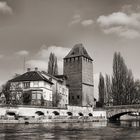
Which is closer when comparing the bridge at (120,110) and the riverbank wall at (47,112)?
the riverbank wall at (47,112)

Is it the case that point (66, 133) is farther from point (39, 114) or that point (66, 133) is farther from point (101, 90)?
point (101, 90)

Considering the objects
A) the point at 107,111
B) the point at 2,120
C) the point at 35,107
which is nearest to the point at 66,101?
the point at 107,111

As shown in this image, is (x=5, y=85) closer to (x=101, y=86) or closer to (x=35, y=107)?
(x=35, y=107)

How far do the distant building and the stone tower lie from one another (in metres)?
16.3

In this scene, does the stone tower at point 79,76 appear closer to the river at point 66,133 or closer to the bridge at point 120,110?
the bridge at point 120,110

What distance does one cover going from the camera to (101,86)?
8119 cm

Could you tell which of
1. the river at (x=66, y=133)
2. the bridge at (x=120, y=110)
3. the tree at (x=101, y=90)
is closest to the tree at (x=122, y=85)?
the bridge at (x=120, y=110)

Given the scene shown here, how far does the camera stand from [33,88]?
6122 centimetres

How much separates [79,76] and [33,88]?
849 inches

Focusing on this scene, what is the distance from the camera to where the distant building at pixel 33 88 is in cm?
5978

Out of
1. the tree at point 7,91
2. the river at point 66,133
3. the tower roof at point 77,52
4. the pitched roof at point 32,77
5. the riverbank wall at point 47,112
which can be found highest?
the tower roof at point 77,52

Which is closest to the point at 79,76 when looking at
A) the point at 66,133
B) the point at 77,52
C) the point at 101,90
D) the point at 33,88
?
the point at 77,52

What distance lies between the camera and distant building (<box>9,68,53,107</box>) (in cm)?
5978

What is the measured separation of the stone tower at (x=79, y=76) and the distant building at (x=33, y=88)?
53.4 ft
